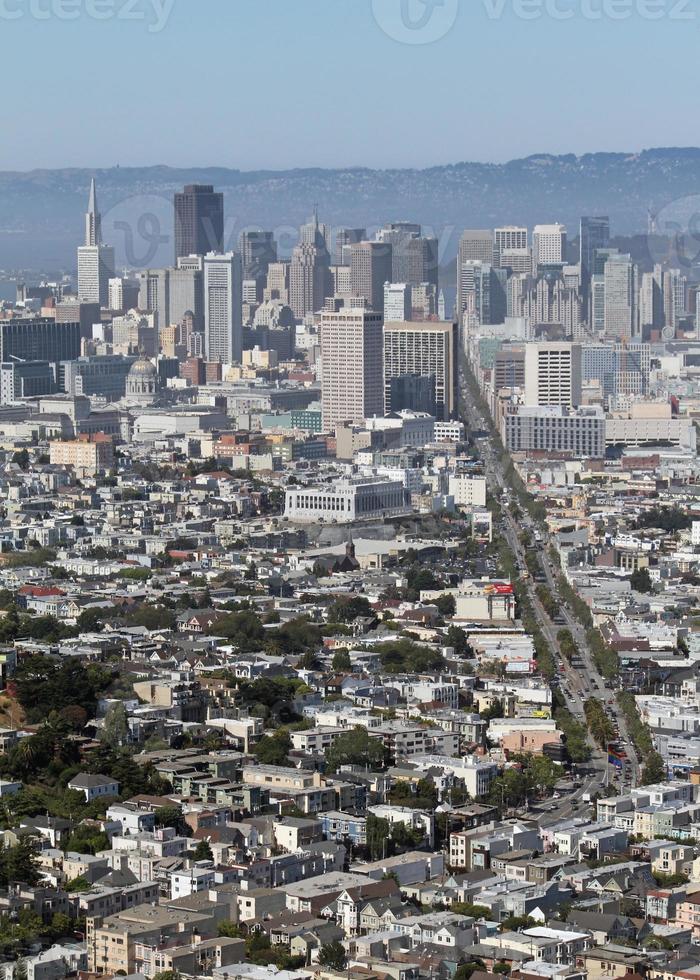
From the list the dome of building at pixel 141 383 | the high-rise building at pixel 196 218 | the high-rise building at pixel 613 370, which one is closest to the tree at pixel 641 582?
the high-rise building at pixel 613 370

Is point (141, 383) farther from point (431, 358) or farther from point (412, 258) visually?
point (412, 258)

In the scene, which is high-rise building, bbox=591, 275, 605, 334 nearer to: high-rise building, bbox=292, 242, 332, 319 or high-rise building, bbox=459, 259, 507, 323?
high-rise building, bbox=459, 259, 507, 323

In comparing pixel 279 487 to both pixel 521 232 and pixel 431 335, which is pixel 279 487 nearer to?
pixel 431 335

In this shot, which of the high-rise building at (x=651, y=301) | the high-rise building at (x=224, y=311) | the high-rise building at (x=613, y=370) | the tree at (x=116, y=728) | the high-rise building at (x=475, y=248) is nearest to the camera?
the tree at (x=116, y=728)

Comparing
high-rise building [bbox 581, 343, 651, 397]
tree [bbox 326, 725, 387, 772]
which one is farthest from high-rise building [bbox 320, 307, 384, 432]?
tree [bbox 326, 725, 387, 772]

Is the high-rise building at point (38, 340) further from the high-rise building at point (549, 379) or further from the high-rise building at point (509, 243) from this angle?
the high-rise building at point (509, 243)
